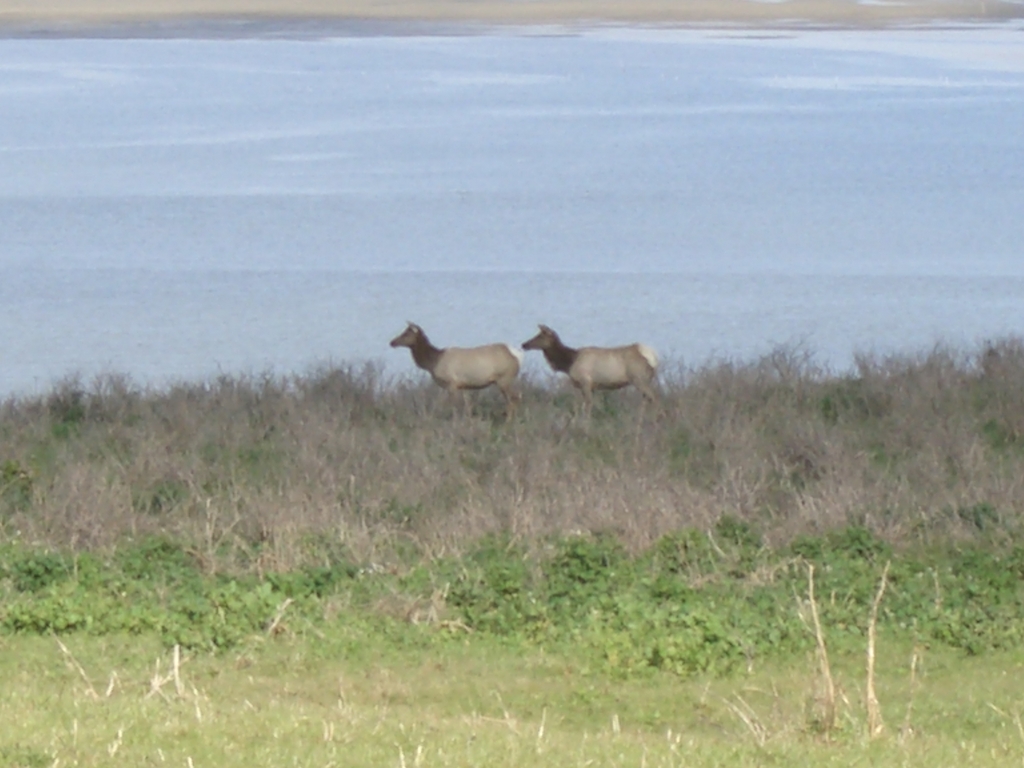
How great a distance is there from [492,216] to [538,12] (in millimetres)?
92025

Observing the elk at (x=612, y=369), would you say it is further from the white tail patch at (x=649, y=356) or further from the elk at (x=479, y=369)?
the elk at (x=479, y=369)

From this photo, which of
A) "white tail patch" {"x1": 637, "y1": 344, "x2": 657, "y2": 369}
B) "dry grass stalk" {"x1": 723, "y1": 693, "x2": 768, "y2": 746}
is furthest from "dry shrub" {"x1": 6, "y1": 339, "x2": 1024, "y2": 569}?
"dry grass stalk" {"x1": 723, "y1": 693, "x2": 768, "y2": 746}

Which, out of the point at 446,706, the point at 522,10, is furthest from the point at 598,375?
the point at 522,10

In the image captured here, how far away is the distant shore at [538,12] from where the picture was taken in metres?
105

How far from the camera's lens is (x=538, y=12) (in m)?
131

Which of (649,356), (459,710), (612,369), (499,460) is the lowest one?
(459,710)

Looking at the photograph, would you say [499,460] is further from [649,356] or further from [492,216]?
[492,216]

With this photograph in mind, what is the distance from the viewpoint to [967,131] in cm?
5878

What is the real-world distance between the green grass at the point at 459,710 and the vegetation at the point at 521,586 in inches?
0.9

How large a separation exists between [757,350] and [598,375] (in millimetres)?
9596

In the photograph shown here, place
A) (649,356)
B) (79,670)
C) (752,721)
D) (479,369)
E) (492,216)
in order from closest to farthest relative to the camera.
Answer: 1. (752,721)
2. (79,670)
3. (479,369)
4. (649,356)
5. (492,216)

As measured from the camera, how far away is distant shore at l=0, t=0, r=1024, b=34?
343 feet

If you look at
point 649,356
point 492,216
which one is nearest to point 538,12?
point 492,216

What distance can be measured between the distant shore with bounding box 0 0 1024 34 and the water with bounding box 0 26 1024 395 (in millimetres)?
25081
